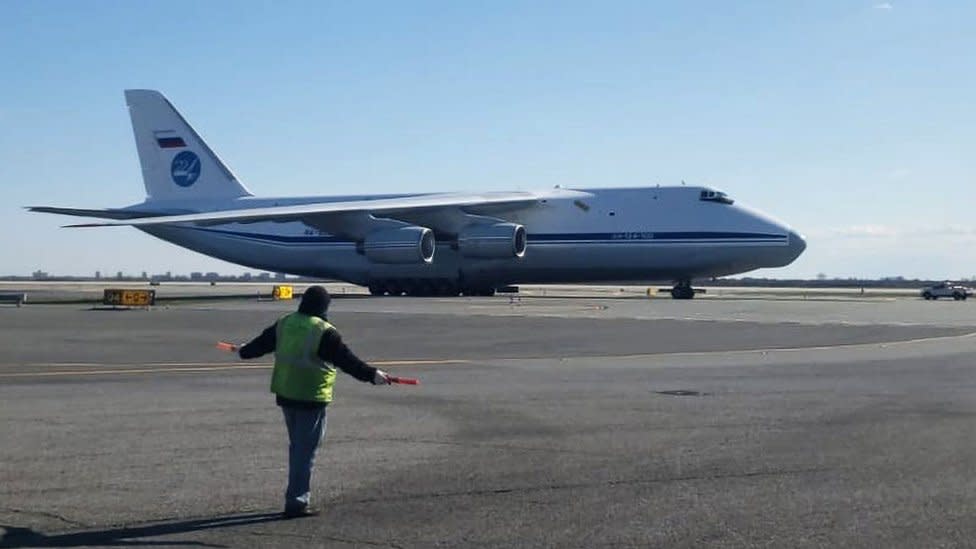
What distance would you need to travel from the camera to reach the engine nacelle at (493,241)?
51438 millimetres

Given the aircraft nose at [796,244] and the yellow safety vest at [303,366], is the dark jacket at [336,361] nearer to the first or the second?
the yellow safety vest at [303,366]

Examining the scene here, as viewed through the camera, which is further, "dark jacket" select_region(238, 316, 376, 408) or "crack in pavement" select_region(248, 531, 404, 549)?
"dark jacket" select_region(238, 316, 376, 408)

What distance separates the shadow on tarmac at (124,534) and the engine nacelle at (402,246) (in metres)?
42.5

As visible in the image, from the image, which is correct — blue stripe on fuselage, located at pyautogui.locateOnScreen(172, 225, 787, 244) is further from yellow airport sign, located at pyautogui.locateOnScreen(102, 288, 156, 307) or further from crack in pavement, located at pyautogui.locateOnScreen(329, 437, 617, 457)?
crack in pavement, located at pyautogui.locateOnScreen(329, 437, 617, 457)

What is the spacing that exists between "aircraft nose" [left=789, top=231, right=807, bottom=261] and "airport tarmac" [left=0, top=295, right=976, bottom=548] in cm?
2996

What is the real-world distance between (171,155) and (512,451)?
51.3 meters

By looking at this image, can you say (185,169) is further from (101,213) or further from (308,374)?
(308,374)

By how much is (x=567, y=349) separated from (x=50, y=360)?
9511 millimetres

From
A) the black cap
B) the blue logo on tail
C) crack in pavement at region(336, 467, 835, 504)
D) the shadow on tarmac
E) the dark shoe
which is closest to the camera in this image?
the shadow on tarmac

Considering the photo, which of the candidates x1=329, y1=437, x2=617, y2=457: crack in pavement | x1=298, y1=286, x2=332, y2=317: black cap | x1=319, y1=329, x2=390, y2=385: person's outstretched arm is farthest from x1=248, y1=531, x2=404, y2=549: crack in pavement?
x1=329, y1=437, x2=617, y2=457: crack in pavement

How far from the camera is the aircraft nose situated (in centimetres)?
5319

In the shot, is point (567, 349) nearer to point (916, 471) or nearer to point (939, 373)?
point (939, 373)

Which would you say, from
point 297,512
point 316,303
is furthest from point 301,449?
point 316,303

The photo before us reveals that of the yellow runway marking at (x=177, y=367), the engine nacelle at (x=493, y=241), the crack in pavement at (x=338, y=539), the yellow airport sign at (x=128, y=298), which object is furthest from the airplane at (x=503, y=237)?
the crack in pavement at (x=338, y=539)
